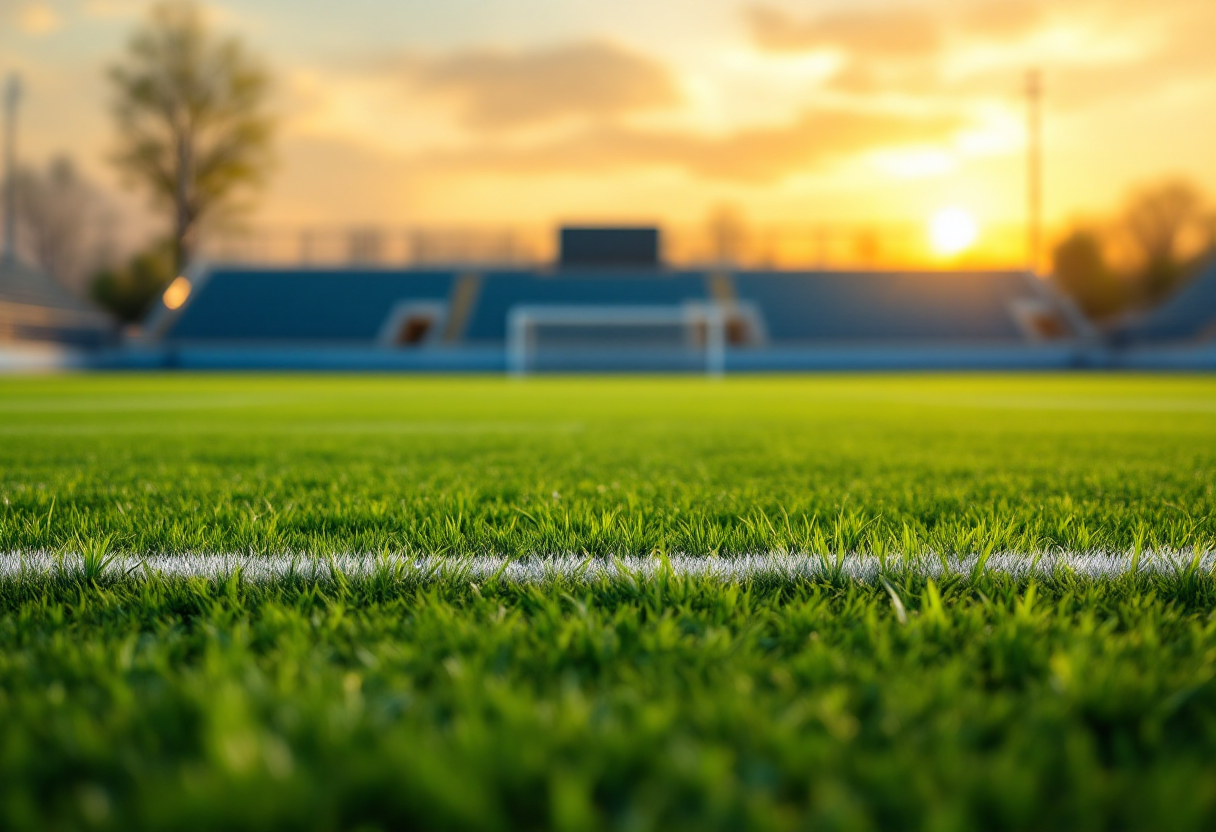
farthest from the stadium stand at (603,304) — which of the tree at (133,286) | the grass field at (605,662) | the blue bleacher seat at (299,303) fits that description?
the grass field at (605,662)

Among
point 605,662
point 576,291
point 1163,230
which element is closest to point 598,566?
point 605,662

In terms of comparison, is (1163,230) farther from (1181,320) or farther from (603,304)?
(603,304)

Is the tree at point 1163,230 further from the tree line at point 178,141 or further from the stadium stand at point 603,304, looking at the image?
the tree line at point 178,141

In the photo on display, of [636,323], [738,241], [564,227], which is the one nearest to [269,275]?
[564,227]

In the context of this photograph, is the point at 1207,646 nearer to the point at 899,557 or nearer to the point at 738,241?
the point at 899,557

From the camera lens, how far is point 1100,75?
3556cm

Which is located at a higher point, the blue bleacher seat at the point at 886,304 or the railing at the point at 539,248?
the railing at the point at 539,248

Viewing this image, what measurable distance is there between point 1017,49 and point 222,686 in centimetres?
4318

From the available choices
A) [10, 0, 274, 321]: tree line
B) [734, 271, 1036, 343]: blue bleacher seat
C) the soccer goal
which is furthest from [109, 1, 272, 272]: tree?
[734, 271, 1036, 343]: blue bleacher seat

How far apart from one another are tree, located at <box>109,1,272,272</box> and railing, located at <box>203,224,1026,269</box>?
6.46 feet

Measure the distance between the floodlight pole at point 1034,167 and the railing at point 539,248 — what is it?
0.55 m

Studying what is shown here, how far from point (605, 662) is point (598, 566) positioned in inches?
20.3

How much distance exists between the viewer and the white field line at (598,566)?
144 cm

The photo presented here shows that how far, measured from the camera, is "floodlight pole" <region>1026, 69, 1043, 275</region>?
3419 cm
